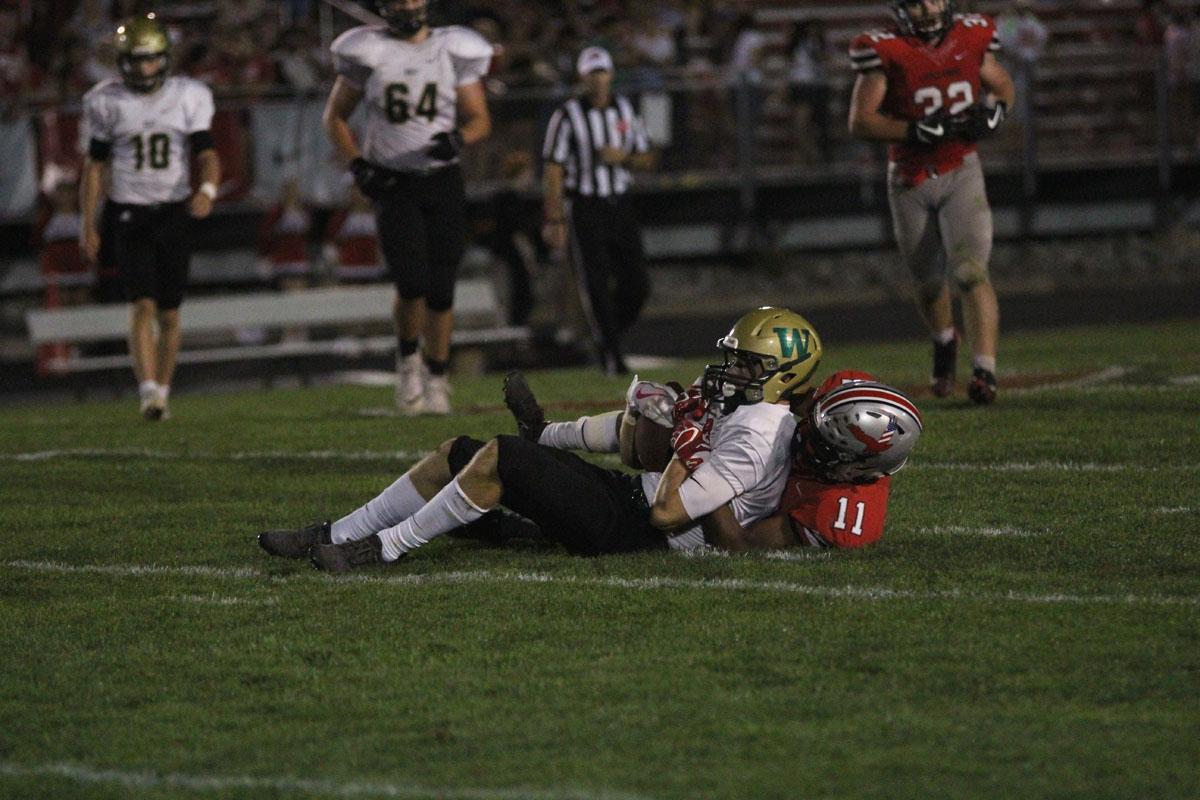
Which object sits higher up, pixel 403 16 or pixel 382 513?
pixel 403 16

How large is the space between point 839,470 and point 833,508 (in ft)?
0.64

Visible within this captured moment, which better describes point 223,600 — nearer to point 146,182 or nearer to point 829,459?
point 829,459

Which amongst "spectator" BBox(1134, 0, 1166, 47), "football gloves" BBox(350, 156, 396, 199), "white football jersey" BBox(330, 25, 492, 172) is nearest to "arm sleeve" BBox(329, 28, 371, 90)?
"white football jersey" BBox(330, 25, 492, 172)

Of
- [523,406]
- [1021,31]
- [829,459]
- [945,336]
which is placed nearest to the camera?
[829,459]

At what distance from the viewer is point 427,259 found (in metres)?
9.60

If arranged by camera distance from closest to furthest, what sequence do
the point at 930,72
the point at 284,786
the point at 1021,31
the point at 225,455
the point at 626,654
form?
1. the point at 284,786
2. the point at 626,654
3. the point at 225,455
4. the point at 930,72
5. the point at 1021,31

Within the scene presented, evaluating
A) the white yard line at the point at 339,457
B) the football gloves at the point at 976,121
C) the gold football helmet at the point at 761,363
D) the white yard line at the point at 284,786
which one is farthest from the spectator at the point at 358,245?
the white yard line at the point at 284,786

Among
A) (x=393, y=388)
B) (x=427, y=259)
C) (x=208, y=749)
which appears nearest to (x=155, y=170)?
(x=427, y=259)

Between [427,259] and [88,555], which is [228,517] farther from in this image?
[427,259]

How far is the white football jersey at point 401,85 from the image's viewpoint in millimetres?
9547

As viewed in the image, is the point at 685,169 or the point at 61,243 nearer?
the point at 61,243

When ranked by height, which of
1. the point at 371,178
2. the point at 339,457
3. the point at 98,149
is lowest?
the point at 339,457

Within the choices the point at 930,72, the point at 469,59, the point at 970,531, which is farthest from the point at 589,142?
the point at 970,531

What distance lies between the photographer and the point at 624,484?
5660mm
